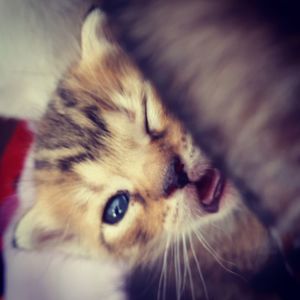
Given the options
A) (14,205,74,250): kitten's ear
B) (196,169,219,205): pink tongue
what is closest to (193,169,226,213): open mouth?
(196,169,219,205): pink tongue

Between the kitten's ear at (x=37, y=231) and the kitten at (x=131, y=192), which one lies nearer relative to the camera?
the kitten at (x=131, y=192)

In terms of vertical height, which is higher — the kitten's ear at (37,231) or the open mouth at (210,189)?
the kitten's ear at (37,231)

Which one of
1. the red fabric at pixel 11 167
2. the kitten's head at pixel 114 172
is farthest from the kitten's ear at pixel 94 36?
the red fabric at pixel 11 167

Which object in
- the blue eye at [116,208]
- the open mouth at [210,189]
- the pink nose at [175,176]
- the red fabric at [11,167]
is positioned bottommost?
the open mouth at [210,189]

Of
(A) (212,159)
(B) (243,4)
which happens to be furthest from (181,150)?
(B) (243,4)

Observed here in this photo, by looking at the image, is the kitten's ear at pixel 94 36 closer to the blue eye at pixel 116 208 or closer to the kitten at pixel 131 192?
the kitten at pixel 131 192

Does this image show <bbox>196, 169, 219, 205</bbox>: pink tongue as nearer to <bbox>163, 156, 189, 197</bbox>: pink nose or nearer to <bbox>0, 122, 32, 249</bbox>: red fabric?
<bbox>163, 156, 189, 197</bbox>: pink nose

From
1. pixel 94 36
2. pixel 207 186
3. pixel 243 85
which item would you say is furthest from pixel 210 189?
pixel 94 36

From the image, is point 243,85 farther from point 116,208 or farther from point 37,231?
point 37,231
